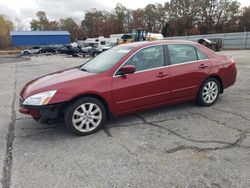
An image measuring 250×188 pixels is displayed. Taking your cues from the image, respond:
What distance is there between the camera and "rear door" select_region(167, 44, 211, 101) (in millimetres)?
5062

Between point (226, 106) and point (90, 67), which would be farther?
point (226, 106)

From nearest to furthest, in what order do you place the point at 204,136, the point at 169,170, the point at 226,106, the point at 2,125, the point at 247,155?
the point at 169,170 → the point at 247,155 → the point at 204,136 → the point at 2,125 → the point at 226,106

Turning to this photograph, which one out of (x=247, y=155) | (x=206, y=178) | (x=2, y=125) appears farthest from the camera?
(x=2, y=125)

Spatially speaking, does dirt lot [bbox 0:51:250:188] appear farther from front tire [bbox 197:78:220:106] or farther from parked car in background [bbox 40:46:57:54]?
parked car in background [bbox 40:46:57:54]

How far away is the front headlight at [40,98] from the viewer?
4004 mm

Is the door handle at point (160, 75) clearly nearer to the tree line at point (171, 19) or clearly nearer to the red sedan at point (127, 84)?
the red sedan at point (127, 84)

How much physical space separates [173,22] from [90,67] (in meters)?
61.4

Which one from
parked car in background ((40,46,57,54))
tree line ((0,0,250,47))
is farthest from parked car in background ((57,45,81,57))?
tree line ((0,0,250,47))

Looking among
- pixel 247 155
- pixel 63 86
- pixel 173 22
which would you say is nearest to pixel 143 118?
pixel 63 86

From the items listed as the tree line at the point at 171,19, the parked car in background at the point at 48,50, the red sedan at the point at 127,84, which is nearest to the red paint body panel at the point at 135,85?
the red sedan at the point at 127,84

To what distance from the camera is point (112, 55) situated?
16.7 feet

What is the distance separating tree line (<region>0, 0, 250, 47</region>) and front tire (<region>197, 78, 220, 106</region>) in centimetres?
5281

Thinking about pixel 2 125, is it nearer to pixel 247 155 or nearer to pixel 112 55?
Answer: pixel 112 55

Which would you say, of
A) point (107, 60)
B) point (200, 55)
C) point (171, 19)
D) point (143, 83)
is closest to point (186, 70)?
point (200, 55)
